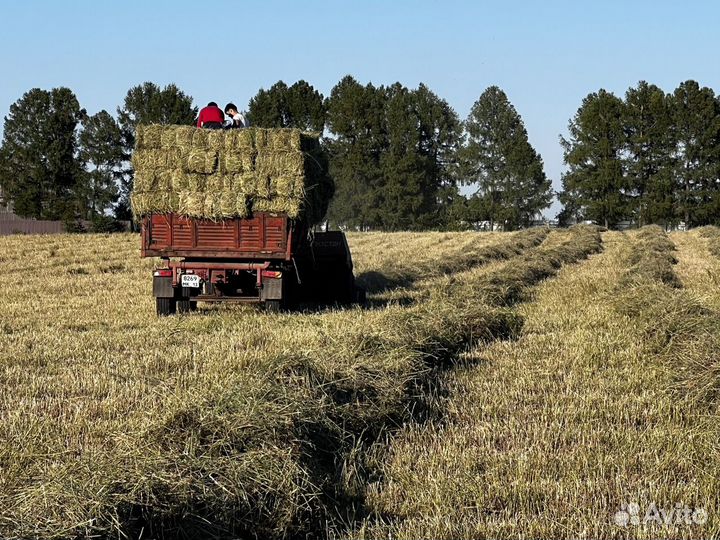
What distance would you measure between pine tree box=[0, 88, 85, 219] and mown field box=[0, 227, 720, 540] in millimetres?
48937

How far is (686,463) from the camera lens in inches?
182

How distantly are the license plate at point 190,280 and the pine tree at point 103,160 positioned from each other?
45846 millimetres

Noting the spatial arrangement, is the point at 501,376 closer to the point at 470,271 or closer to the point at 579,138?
the point at 470,271

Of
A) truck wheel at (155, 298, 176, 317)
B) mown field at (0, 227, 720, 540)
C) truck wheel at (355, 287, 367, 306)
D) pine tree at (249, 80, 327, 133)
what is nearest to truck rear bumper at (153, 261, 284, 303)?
truck wheel at (155, 298, 176, 317)

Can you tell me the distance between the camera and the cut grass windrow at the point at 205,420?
376 centimetres

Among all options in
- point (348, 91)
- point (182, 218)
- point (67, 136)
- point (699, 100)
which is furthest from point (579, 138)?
point (182, 218)

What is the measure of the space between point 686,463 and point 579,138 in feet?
203

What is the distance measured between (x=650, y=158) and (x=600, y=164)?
3563 millimetres

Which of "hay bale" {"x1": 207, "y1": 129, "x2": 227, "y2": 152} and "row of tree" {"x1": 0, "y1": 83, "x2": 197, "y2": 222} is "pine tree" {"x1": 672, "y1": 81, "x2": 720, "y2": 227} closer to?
"row of tree" {"x1": 0, "y1": 83, "x2": 197, "y2": 222}

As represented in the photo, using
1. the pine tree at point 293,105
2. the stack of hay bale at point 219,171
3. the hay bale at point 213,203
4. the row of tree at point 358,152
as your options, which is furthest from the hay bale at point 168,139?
the pine tree at point 293,105

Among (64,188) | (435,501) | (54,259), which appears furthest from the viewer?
(64,188)

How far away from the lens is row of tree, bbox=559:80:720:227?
57.8 metres

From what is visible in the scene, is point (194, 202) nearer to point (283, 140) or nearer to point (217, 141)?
point (217, 141)

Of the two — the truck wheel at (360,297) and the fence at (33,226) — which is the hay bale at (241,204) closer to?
the truck wheel at (360,297)
